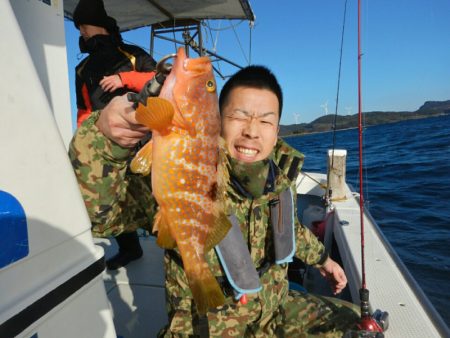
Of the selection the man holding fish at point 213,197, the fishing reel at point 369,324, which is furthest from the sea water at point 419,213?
the man holding fish at point 213,197

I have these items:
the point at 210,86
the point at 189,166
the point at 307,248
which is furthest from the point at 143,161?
the point at 307,248

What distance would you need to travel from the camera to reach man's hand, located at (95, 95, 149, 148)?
134cm

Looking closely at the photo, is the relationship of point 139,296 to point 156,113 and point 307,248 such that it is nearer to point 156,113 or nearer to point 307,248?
point 307,248

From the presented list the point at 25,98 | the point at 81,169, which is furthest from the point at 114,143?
the point at 25,98

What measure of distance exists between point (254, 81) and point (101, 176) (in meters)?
1.32

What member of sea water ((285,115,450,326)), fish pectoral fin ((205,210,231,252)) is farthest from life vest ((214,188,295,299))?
sea water ((285,115,450,326))

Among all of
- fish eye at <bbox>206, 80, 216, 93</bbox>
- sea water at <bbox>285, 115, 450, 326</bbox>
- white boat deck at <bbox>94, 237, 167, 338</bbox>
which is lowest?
sea water at <bbox>285, 115, 450, 326</bbox>

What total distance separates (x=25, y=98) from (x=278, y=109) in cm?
175

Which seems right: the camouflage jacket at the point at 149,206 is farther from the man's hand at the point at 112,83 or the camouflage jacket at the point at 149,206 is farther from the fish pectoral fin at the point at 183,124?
the man's hand at the point at 112,83

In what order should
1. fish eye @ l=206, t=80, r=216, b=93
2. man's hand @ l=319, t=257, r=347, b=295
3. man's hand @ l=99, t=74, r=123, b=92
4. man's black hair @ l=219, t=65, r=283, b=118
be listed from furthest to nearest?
1. man's hand @ l=319, t=257, r=347, b=295
2. man's hand @ l=99, t=74, r=123, b=92
3. man's black hair @ l=219, t=65, r=283, b=118
4. fish eye @ l=206, t=80, r=216, b=93

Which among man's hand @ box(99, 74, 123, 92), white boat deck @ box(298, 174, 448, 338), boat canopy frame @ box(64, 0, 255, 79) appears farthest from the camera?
boat canopy frame @ box(64, 0, 255, 79)

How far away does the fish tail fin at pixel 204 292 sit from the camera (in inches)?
58.0

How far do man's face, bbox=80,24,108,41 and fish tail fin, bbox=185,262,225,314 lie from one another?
2.55m

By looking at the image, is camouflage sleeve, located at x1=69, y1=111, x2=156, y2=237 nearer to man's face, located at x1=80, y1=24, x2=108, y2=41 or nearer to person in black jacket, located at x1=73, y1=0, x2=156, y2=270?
person in black jacket, located at x1=73, y1=0, x2=156, y2=270
